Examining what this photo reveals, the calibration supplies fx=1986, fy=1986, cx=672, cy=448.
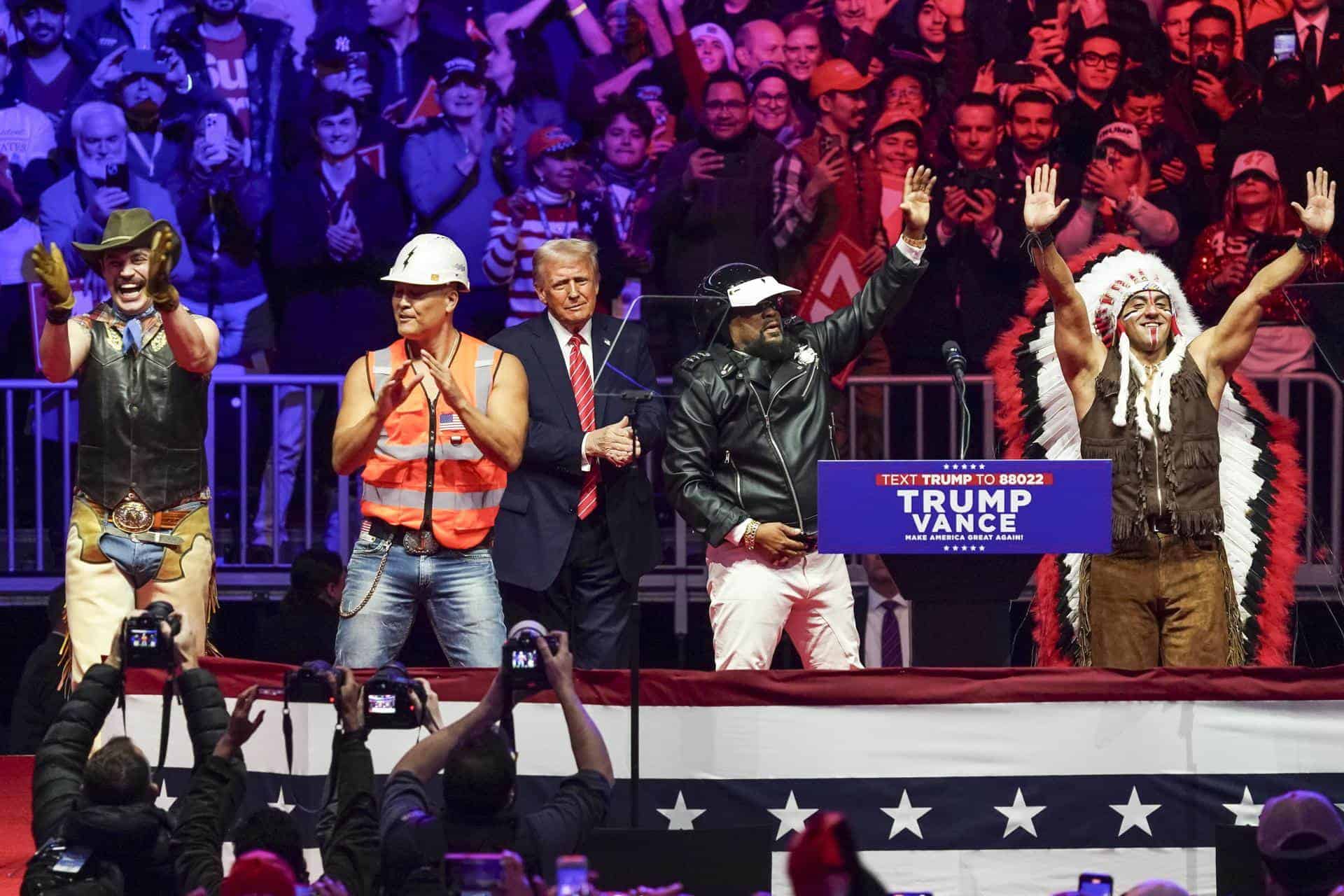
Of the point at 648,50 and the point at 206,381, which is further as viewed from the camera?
the point at 648,50

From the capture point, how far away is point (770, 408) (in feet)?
22.4

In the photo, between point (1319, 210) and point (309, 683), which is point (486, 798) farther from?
point (1319, 210)

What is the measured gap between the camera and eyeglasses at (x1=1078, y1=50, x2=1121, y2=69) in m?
8.90

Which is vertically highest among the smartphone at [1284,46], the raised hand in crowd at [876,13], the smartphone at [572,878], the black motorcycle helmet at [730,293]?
the raised hand in crowd at [876,13]

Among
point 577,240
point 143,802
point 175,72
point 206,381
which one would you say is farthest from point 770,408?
point 175,72

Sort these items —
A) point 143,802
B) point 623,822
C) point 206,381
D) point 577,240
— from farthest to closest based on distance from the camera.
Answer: point 577,240
point 206,381
point 623,822
point 143,802

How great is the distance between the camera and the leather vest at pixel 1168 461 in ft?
22.0

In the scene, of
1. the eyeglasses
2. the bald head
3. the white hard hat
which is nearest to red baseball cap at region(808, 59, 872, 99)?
the bald head

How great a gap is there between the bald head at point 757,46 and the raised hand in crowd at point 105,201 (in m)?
2.84

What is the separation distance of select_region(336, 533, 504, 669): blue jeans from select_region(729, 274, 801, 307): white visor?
1269 millimetres

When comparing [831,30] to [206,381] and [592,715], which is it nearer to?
[206,381]

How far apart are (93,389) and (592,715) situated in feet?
6.56

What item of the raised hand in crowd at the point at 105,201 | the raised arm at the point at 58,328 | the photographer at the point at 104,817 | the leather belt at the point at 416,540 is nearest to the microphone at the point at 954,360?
the leather belt at the point at 416,540

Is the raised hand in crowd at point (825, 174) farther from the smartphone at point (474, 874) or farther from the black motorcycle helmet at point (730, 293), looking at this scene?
the smartphone at point (474, 874)
